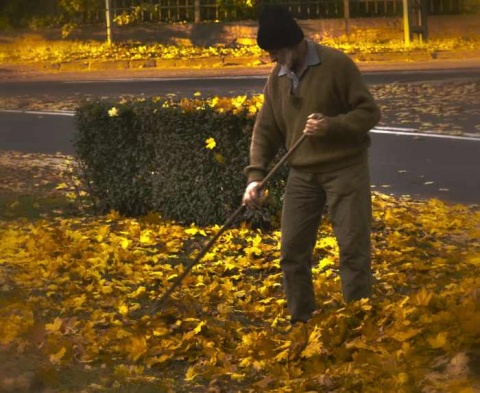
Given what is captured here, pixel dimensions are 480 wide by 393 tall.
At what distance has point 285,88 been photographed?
629 cm

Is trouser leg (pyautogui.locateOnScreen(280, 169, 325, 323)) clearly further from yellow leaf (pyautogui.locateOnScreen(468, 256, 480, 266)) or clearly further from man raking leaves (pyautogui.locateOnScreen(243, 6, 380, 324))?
yellow leaf (pyautogui.locateOnScreen(468, 256, 480, 266))

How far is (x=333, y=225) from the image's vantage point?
6.39m

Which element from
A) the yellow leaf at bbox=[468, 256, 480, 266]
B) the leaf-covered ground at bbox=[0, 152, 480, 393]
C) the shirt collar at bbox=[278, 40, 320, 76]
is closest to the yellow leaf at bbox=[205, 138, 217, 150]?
the leaf-covered ground at bbox=[0, 152, 480, 393]

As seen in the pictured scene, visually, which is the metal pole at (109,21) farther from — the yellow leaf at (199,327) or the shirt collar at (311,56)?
the shirt collar at (311,56)

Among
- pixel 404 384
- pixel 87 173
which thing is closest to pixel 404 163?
pixel 87 173

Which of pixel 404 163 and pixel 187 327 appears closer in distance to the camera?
Result: pixel 187 327

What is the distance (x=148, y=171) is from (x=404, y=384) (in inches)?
202

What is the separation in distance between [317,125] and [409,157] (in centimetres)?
733

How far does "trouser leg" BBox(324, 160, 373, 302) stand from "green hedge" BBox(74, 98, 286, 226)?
2373 mm

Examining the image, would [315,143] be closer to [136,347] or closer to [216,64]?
[136,347]

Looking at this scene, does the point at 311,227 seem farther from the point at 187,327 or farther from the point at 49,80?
the point at 49,80

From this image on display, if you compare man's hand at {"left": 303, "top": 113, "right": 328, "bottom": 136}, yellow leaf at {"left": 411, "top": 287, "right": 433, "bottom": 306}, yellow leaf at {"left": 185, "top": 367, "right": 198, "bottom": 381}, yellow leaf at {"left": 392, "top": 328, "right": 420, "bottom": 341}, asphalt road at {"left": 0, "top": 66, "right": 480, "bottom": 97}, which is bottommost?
yellow leaf at {"left": 185, "top": 367, "right": 198, "bottom": 381}

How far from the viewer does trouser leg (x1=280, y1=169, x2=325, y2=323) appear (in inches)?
253

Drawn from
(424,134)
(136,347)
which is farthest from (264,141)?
(424,134)
